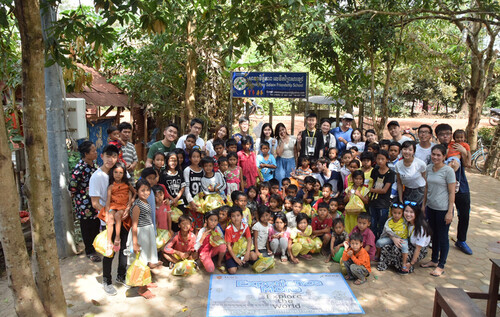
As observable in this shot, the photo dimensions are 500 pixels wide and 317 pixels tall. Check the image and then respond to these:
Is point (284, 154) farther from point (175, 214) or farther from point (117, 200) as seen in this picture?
point (117, 200)

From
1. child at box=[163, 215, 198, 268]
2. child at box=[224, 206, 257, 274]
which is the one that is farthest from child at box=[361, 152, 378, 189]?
child at box=[163, 215, 198, 268]

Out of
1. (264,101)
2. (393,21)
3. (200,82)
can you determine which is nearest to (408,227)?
(393,21)

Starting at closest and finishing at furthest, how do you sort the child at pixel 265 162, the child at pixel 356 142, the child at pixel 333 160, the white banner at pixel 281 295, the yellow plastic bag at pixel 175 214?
the white banner at pixel 281 295, the yellow plastic bag at pixel 175 214, the child at pixel 333 160, the child at pixel 265 162, the child at pixel 356 142

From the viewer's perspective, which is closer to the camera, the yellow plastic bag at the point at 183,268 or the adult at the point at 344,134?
the yellow plastic bag at the point at 183,268

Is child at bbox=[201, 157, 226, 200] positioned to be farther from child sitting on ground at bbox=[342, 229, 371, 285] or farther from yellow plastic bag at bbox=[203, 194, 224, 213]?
→ child sitting on ground at bbox=[342, 229, 371, 285]

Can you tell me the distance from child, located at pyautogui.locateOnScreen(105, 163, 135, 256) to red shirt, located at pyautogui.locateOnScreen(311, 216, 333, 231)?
7.81ft

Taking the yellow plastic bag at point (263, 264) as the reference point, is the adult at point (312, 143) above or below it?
above

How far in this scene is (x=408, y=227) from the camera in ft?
15.0

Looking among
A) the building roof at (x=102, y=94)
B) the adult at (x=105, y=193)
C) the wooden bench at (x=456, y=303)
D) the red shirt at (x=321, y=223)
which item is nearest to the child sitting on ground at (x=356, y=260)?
the red shirt at (x=321, y=223)

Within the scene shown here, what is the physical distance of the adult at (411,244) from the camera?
446 centimetres

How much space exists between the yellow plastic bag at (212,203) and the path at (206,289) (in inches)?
33.0

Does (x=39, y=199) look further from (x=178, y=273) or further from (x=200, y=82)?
(x=200, y=82)

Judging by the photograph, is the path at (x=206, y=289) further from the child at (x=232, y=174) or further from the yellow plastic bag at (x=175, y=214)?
the child at (x=232, y=174)

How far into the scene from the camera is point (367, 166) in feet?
16.5
